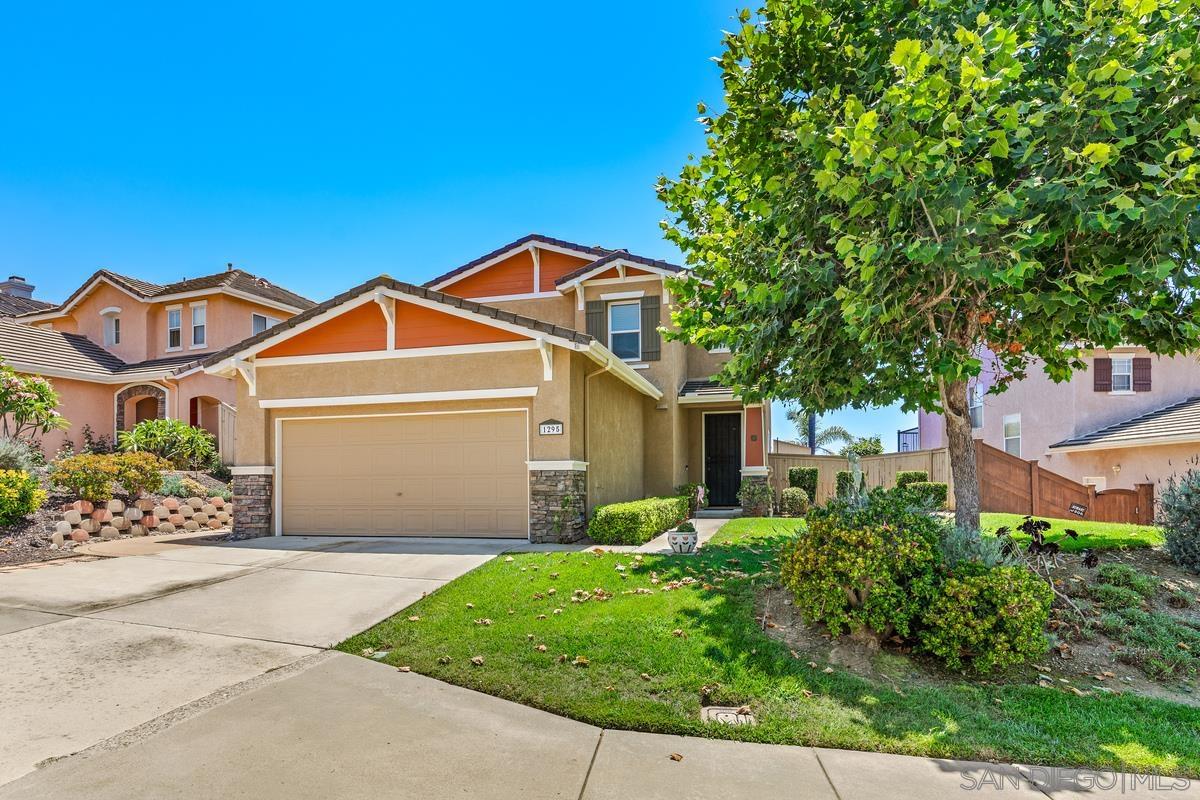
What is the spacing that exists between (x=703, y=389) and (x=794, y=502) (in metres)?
3.48

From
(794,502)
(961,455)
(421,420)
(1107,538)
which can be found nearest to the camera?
(961,455)

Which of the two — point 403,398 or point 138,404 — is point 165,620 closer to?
point 403,398

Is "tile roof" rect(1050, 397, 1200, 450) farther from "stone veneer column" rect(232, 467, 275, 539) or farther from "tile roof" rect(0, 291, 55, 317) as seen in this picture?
"tile roof" rect(0, 291, 55, 317)

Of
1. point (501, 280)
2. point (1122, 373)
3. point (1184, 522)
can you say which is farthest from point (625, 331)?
point (1122, 373)

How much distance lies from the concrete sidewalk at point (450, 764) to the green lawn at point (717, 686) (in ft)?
0.68

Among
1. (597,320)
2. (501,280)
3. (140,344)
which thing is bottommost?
(597,320)

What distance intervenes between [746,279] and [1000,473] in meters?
11.6

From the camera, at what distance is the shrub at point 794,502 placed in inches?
593

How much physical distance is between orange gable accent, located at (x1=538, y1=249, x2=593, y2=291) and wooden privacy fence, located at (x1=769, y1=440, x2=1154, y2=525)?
715 cm

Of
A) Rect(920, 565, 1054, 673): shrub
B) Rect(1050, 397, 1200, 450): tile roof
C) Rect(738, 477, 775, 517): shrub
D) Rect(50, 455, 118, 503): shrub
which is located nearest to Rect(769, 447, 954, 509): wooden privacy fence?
Rect(738, 477, 775, 517): shrub

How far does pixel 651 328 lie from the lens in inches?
615

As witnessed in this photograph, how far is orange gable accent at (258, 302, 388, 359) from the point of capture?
11648mm

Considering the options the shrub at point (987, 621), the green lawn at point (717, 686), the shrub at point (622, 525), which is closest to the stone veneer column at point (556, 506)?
the shrub at point (622, 525)

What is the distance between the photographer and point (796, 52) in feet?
22.3
